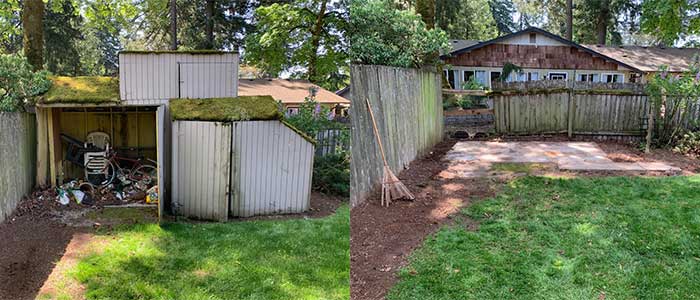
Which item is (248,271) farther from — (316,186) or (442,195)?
(316,186)

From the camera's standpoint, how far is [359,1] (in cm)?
652

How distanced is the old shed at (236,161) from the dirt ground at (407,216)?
181 centimetres

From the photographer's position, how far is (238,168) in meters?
7.28

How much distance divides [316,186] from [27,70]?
4.82m

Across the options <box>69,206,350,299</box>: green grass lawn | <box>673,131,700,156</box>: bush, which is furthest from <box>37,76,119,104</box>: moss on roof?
<box>673,131,700,156</box>: bush

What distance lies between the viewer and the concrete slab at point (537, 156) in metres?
7.21

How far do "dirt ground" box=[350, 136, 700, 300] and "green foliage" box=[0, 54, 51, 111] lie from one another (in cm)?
578

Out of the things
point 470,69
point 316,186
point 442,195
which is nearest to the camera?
point 442,195

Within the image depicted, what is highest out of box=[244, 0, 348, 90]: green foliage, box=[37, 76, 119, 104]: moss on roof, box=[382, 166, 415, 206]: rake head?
box=[244, 0, 348, 90]: green foliage

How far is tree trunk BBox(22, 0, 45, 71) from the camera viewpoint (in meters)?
10.5

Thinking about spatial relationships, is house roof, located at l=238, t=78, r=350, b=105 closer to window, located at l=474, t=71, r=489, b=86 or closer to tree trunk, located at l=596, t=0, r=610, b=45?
window, located at l=474, t=71, r=489, b=86

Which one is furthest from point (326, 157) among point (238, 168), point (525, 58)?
point (525, 58)

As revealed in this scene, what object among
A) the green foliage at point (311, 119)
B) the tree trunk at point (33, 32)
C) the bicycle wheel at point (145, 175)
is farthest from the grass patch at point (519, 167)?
the tree trunk at point (33, 32)

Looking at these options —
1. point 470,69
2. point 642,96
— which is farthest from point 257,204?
point 470,69
